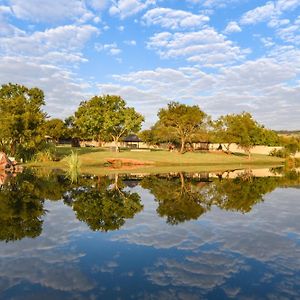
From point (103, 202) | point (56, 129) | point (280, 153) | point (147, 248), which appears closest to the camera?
point (147, 248)

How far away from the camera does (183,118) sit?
277 feet

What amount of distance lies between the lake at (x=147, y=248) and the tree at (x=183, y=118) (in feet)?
201

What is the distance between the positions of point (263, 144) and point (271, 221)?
116 metres

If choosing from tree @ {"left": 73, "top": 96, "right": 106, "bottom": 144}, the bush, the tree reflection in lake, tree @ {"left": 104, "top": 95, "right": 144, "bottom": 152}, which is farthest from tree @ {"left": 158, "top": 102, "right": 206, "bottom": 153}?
the tree reflection in lake

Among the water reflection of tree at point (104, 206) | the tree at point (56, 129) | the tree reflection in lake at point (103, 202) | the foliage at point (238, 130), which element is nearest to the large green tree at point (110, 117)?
the foliage at point (238, 130)

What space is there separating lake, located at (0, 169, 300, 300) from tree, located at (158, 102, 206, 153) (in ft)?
201

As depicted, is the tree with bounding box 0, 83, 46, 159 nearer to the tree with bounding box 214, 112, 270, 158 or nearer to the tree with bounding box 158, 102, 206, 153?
the tree with bounding box 158, 102, 206, 153

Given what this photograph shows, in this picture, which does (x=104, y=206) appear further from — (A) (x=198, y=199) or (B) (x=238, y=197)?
(B) (x=238, y=197)

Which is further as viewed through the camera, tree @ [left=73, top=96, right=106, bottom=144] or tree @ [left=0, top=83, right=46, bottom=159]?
tree @ [left=73, top=96, right=106, bottom=144]

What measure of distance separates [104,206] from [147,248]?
8121 millimetres

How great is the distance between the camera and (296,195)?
27.5 meters

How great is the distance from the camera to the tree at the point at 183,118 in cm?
8475

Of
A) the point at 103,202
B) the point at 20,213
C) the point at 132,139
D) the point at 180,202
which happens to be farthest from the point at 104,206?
the point at 132,139

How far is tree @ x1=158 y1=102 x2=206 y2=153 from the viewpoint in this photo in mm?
84750
